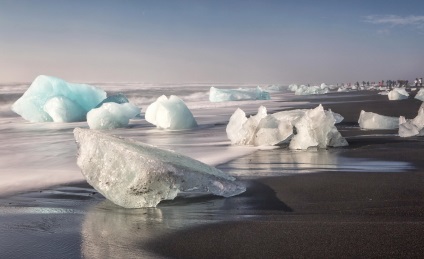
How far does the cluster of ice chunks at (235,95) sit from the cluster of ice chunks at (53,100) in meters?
13.1

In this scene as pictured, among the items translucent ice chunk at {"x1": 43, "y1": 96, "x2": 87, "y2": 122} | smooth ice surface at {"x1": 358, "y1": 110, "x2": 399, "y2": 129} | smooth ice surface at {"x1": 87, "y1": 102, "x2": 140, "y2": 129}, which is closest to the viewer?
smooth ice surface at {"x1": 358, "y1": 110, "x2": 399, "y2": 129}

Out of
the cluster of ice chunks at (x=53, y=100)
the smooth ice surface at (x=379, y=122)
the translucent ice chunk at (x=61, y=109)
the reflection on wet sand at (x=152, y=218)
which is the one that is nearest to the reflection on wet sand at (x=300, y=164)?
the reflection on wet sand at (x=152, y=218)

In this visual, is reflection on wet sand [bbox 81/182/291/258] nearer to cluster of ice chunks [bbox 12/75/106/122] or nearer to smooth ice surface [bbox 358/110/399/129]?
smooth ice surface [bbox 358/110/399/129]

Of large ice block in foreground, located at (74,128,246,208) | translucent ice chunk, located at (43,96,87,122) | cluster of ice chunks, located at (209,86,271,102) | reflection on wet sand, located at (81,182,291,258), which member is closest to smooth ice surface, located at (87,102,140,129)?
translucent ice chunk, located at (43,96,87,122)

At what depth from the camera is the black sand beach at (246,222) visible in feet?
6.72

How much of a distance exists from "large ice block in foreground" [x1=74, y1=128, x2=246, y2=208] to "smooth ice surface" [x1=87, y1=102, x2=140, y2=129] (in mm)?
7324

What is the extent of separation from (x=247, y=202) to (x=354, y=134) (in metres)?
4.72

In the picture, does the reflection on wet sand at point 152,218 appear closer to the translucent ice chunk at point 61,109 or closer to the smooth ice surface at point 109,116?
the smooth ice surface at point 109,116

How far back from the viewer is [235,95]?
93.8ft

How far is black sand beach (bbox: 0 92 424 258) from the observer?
6.72ft

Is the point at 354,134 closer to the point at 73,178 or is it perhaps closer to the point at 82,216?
the point at 73,178

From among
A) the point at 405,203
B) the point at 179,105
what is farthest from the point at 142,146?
the point at 179,105

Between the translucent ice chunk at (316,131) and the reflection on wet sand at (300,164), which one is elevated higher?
the translucent ice chunk at (316,131)

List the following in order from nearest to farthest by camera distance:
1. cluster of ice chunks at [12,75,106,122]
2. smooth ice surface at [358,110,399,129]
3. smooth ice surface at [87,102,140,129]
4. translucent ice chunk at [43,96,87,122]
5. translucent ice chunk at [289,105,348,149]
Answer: translucent ice chunk at [289,105,348,149] < smooth ice surface at [358,110,399,129] < smooth ice surface at [87,102,140,129] < translucent ice chunk at [43,96,87,122] < cluster of ice chunks at [12,75,106,122]
